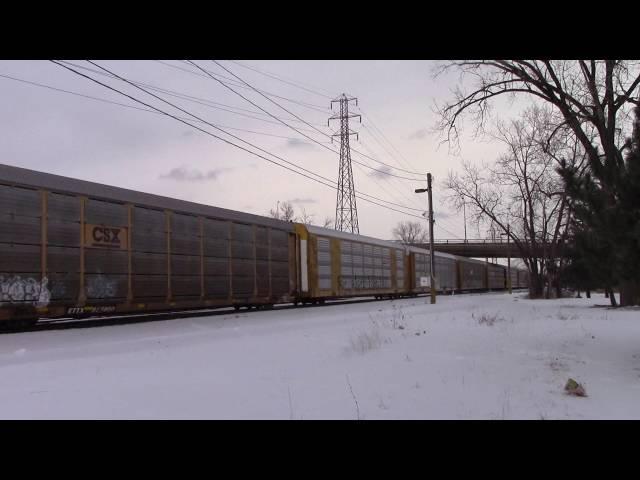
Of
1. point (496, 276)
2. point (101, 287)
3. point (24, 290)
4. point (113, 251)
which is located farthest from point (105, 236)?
point (496, 276)

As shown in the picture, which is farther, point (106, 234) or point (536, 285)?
point (536, 285)

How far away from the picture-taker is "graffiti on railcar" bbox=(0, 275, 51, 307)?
1122 cm

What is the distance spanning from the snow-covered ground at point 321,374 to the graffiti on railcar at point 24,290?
81 cm

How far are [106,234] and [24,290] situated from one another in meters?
2.65

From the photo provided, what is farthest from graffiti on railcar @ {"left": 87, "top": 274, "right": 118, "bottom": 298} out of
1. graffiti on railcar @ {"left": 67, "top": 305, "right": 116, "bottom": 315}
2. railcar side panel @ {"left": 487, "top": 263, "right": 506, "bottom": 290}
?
railcar side panel @ {"left": 487, "top": 263, "right": 506, "bottom": 290}

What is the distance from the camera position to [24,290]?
37.9 ft

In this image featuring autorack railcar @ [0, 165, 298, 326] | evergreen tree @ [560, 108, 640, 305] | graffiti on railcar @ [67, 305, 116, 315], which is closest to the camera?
evergreen tree @ [560, 108, 640, 305]

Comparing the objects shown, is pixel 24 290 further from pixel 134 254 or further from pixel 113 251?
pixel 134 254

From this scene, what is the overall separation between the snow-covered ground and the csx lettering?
279cm

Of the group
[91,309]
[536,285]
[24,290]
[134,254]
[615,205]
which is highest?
[615,205]

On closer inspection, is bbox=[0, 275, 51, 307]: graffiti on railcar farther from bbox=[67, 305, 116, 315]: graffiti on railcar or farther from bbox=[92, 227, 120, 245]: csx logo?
bbox=[92, 227, 120, 245]: csx logo

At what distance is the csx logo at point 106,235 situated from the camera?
528 inches

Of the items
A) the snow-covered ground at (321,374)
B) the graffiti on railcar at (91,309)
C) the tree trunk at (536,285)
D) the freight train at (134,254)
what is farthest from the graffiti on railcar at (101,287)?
the tree trunk at (536,285)
